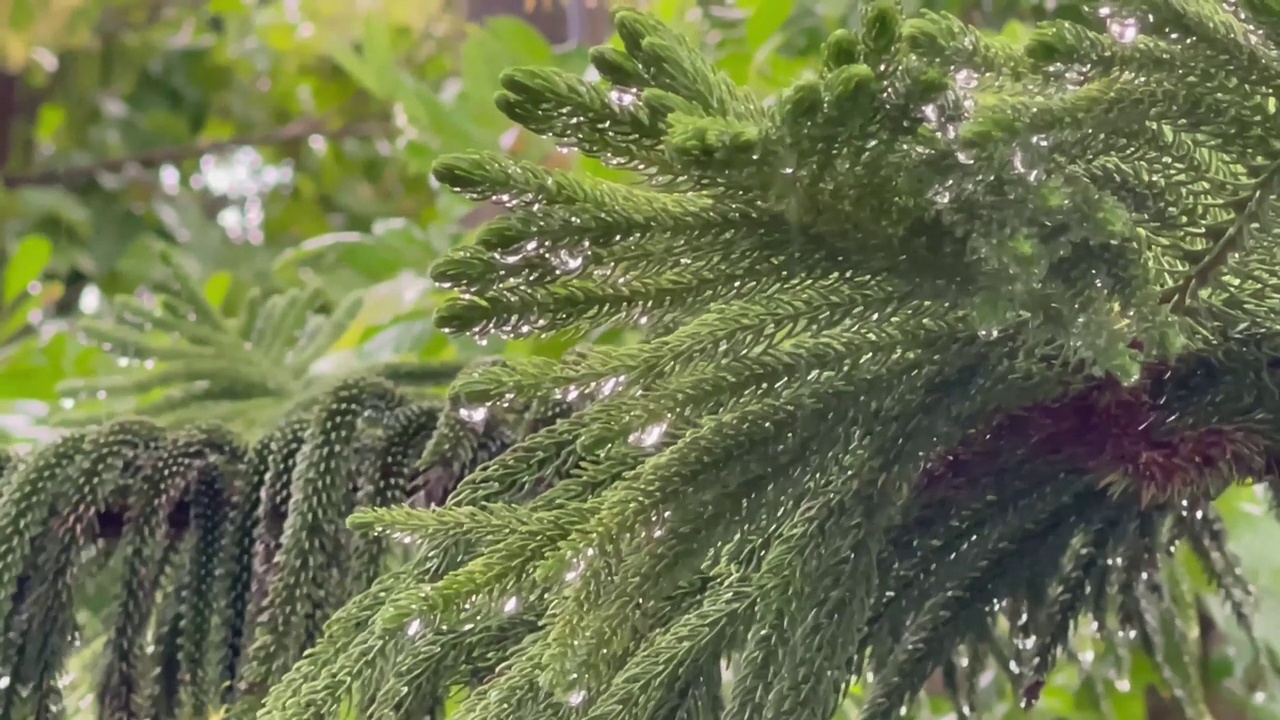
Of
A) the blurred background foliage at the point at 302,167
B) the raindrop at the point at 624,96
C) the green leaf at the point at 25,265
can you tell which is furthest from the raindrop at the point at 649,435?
the green leaf at the point at 25,265

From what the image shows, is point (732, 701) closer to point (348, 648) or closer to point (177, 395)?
point (348, 648)

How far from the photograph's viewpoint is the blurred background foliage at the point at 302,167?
0.73 m

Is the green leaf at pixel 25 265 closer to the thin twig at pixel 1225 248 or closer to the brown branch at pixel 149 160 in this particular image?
the brown branch at pixel 149 160

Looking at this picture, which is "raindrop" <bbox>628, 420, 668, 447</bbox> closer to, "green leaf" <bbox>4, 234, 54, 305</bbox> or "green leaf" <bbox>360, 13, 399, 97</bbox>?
"green leaf" <bbox>360, 13, 399, 97</bbox>

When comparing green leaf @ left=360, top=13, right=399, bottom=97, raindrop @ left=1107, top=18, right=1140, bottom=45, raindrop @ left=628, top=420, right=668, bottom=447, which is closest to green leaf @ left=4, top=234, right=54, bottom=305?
green leaf @ left=360, top=13, right=399, bottom=97

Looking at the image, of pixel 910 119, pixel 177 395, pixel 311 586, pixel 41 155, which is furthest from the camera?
pixel 41 155

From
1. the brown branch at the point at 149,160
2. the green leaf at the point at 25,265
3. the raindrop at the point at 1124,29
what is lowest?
the brown branch at the point at 149,160

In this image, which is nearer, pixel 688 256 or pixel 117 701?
pixel 688 256

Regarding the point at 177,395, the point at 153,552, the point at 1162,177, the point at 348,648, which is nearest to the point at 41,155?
the point at 177,395

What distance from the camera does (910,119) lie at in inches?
9.9

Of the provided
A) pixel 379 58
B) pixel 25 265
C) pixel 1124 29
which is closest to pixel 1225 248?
pixel 1124 29

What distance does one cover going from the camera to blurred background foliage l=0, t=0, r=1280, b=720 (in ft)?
2.41

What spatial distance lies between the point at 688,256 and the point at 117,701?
36 cm

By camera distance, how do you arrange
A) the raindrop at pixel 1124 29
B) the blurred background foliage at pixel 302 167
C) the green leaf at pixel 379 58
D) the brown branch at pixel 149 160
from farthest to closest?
the brown branch at pixel 149 160 → the green leaf at pixel 379 58 → the blurred background foliage at pixel 302 167 → the raindrop at pixel 1124 29
